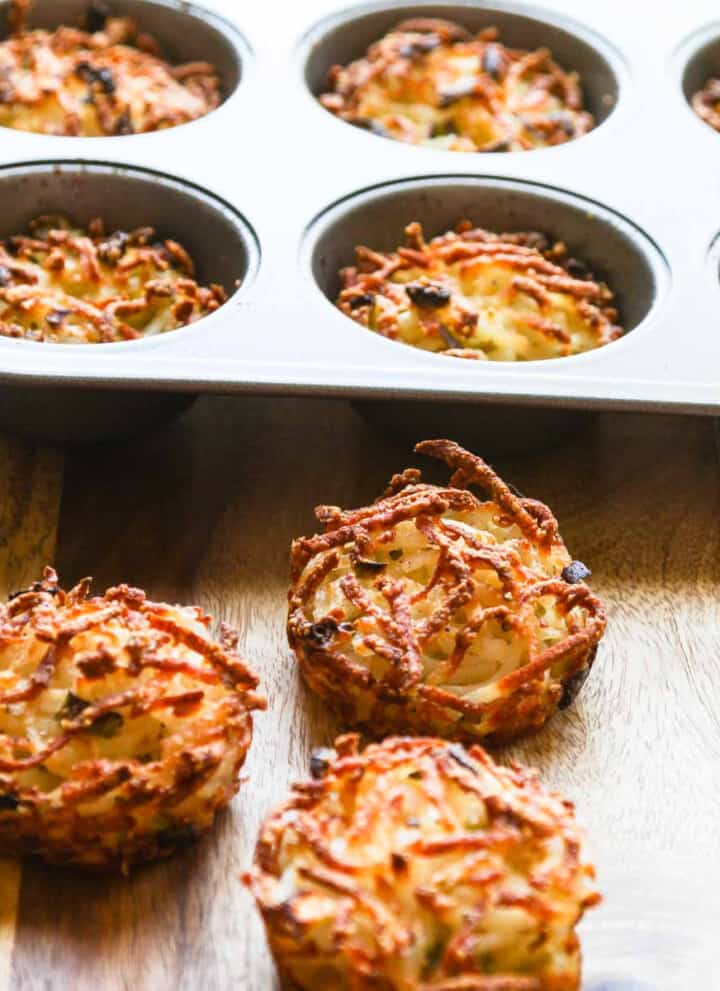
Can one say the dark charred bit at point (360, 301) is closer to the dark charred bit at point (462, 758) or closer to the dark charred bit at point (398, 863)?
the dark charred bit at point (462, 758)

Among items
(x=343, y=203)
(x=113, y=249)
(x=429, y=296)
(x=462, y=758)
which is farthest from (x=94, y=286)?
(x=462, y=758)

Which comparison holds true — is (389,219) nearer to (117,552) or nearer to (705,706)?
(117,552)

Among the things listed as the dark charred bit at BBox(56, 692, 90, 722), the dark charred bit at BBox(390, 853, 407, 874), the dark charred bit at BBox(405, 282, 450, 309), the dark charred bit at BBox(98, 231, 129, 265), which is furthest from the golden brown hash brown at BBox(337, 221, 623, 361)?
the dark charred bit at BBox(390, 853, 407, 874)

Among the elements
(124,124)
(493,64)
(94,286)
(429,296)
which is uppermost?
(493,64)

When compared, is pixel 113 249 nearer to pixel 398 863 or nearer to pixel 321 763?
pixel 321 763

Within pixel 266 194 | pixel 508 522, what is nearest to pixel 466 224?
pixel 266 194

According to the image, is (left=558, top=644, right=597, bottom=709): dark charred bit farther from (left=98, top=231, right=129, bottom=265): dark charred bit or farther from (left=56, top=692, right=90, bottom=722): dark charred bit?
(left=98, top=231, right=129, bottom=265): dark charred bit
